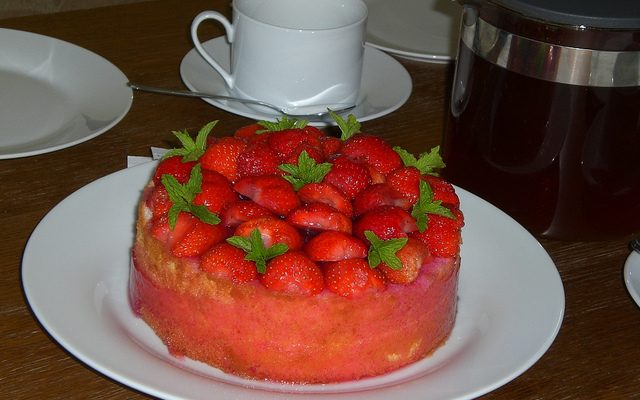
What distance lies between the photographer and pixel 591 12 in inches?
46.9

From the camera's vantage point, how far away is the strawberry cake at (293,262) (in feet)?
3.37

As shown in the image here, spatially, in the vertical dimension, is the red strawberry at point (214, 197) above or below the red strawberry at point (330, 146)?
above

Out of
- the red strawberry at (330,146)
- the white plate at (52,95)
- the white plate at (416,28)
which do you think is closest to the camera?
the red strawberry at (330,146)

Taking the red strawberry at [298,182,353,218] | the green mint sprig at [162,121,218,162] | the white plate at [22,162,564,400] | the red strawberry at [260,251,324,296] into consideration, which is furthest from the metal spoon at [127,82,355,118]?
the red strawberry at [260,251,324,296]

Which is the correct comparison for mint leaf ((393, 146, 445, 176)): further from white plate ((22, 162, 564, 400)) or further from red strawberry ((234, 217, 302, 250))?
red strawberry ((234, 217, 302, 250))

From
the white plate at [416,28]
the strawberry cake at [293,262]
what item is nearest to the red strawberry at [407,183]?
the strawberry cake at [293,262]

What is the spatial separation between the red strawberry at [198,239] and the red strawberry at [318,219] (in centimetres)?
8

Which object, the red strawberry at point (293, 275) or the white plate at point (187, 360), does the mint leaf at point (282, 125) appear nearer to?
the white plate at point (187, 360)

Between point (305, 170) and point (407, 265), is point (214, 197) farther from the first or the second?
point (407, 265)

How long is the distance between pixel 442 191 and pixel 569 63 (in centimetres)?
24

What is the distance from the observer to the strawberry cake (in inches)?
40.4

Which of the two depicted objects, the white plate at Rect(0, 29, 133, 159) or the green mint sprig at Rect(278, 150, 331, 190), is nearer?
the green mint sprig at Rect(278, 150, 331, 190)

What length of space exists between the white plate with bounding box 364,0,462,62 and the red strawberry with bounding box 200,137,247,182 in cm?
78

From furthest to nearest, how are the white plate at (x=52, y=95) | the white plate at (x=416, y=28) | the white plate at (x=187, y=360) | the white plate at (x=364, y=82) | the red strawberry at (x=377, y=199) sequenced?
the white plate at (x=416, y=28)
the white plate at (x=364, y=82)
the white plate at (x=52, y=95)
the red strawberry at (x=377, y=199)
the white plate at (x=187, y=360)
